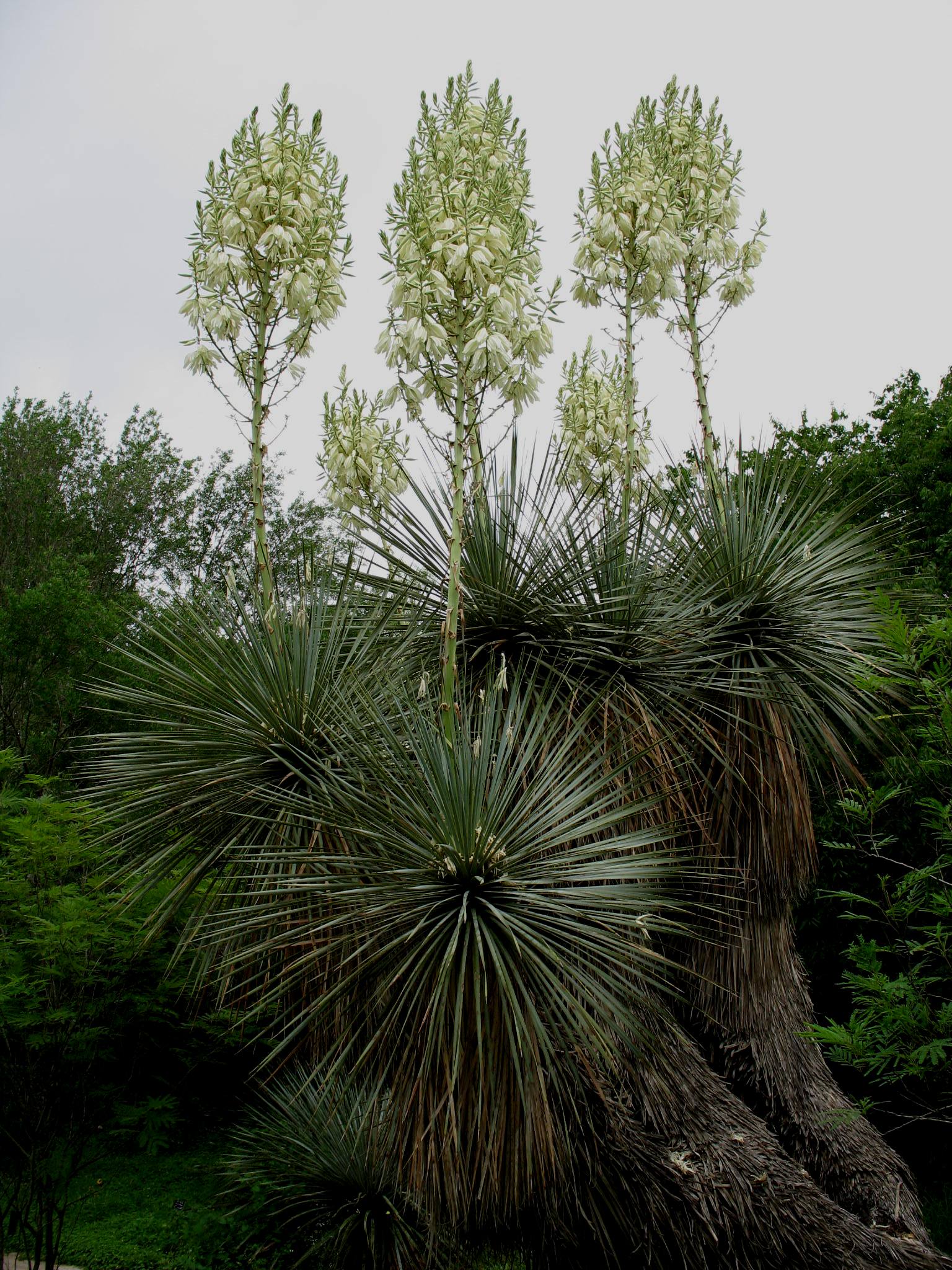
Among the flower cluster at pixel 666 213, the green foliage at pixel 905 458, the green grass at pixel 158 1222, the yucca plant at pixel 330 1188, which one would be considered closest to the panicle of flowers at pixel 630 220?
the flower cluster at pixel 666 213

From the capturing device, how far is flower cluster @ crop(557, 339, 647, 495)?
7.04m

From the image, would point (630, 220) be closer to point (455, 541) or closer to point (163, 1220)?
point (455, 541)

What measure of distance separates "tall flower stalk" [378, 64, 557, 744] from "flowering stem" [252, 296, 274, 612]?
819 millimetres

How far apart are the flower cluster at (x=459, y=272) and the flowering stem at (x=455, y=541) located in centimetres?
2

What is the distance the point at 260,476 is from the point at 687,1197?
425 cm

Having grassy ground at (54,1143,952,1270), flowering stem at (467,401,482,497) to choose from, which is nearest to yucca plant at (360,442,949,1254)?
flowering stem at (467,401,482,497)

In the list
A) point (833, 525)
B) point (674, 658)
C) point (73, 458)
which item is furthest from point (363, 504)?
point (73, 458)

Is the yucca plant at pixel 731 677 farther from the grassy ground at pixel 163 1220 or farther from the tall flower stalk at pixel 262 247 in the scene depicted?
the grassy ground at pixel 163 1220

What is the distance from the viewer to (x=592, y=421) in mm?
7051

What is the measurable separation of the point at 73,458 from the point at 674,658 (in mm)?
17077

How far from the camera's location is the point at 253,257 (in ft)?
Answer: 16.0

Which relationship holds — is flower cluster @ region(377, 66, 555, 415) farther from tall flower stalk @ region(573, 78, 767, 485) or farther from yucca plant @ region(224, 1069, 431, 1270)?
yucca plant @ region(224, 1069, 431, 1270)

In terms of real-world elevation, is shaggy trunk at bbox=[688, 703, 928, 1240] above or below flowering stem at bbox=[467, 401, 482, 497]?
below

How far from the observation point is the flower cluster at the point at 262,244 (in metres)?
4.82
